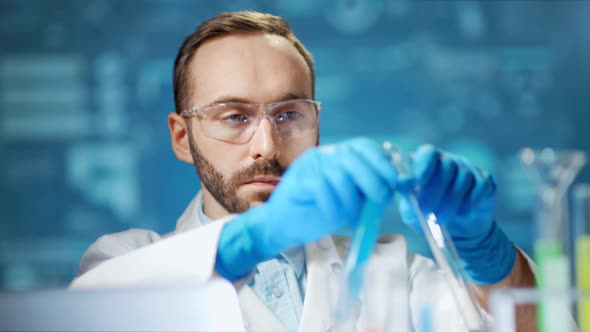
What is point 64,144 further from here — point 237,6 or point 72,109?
point 237,6

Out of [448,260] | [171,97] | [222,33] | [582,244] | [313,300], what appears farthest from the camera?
[171,97]

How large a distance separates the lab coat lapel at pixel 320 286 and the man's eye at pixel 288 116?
13.2 inches

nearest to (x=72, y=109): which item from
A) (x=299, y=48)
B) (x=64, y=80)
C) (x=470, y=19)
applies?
(x=64, y=80)

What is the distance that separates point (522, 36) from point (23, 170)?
100 inches

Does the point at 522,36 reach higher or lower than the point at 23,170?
higher

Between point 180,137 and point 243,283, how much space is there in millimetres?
898

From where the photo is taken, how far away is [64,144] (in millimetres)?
3449

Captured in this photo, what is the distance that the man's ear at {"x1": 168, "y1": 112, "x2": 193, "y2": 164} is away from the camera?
210 cm

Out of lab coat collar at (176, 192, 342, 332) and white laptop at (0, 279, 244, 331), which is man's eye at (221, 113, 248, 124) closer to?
lab coat collar at (176, 192, 342, 332)

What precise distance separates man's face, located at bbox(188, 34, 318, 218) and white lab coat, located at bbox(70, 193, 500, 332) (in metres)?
0.19

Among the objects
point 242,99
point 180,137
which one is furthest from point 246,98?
point 180,137

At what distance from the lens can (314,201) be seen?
117 centimetres

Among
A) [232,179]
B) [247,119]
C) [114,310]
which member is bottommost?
[114,310]

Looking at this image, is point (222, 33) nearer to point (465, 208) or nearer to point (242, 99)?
point (242, 99)
